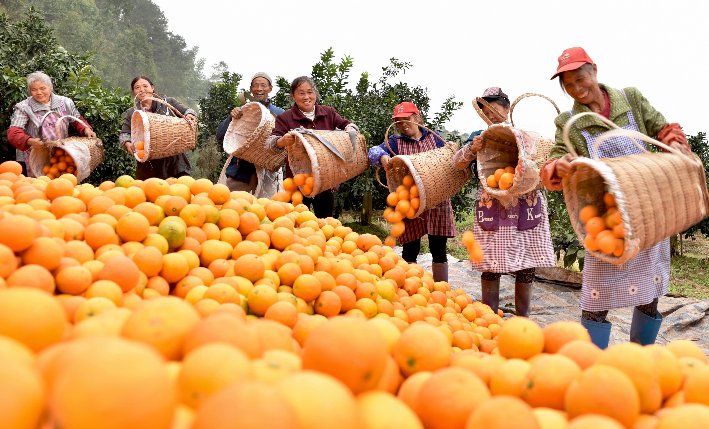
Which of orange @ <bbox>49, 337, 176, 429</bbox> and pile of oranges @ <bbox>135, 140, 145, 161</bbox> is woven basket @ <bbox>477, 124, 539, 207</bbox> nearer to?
Answer: orange @ <bbox>49, 337, 176, 429</bbox>

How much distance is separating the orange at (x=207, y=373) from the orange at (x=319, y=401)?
8cm

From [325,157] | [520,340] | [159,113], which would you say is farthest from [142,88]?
[520,340]

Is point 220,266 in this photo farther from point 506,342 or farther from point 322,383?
point 322,383

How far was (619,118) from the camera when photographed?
3135 millimetres

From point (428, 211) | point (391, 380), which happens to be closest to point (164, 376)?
point (391, 380)

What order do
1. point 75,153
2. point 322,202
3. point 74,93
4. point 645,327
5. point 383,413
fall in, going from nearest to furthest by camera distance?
point 383,413 < point 645,327 < point 75,153 < point 322,202 < point 74,93

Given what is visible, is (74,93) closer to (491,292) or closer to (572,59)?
(491,292)

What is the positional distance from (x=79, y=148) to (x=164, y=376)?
5263 millimetres

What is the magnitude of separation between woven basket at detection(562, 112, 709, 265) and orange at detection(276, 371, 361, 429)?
2.03 metres

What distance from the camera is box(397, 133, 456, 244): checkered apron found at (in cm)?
481

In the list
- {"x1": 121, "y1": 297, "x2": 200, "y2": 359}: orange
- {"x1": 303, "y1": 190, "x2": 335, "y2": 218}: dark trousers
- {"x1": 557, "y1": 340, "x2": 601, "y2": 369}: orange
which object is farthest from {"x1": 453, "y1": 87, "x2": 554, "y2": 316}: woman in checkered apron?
{"x1": 121, "y1": 297, "x2": 200, "y2": 359}: orange

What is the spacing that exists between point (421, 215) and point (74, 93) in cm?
595

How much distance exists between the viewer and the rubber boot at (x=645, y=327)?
3273mm

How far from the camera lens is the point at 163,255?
6.76ft
